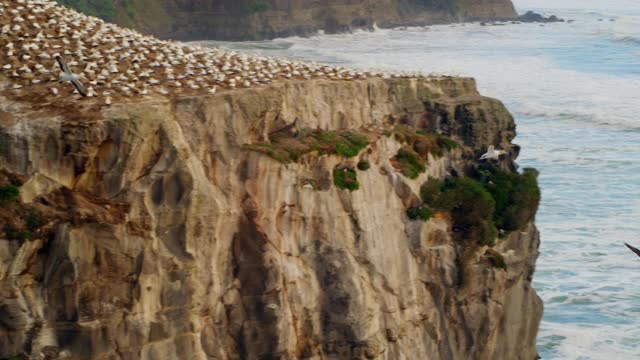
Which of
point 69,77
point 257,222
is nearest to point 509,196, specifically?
point 257,222

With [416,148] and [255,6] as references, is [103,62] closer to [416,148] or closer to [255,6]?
[416,148]

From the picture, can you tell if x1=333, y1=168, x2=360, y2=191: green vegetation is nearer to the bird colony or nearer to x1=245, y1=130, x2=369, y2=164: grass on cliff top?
x1=245, y1=130, x2=369, y2=164: grass on cliff top

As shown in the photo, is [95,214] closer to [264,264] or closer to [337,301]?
[264,264]

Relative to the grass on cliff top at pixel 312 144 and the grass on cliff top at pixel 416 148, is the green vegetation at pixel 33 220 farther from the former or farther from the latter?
the grass on cliff top at pixel 416 148

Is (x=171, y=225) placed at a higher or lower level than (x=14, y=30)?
lower

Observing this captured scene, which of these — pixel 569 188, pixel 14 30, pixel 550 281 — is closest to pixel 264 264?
pixel 14 30
